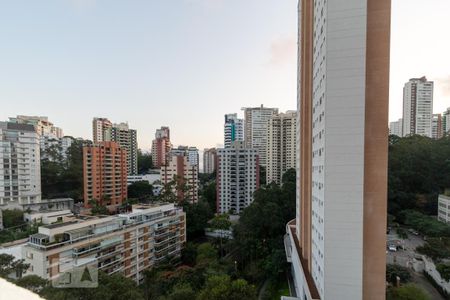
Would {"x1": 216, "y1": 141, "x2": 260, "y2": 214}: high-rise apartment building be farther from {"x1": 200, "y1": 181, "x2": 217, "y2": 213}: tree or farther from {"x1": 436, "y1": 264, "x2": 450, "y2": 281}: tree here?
{"x1": 436, "y1": 264, "x2": 450, "y2": 281}: tree

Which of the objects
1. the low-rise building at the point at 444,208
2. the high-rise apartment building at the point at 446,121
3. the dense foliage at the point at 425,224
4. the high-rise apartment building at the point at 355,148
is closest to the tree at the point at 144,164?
the dense foliage at the point at 425,224

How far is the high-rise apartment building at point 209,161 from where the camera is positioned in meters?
54.1

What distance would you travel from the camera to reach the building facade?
1041 centimetres

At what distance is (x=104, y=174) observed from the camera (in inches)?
1133

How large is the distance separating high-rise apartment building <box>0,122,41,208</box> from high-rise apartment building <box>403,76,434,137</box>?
50.5 meters

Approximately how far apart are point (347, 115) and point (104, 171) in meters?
28.1

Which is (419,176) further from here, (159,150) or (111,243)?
(159,150)

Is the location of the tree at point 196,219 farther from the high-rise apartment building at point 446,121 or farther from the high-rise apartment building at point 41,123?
Result: the high-rise apartment building at point 446,121

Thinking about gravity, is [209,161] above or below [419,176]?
below

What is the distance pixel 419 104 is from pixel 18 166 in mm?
53455

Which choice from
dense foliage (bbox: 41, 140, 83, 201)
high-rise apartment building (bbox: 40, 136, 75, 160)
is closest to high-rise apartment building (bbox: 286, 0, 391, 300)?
dense foliage (bbox: 41, 140, 83, 201)

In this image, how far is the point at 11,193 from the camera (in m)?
25.3

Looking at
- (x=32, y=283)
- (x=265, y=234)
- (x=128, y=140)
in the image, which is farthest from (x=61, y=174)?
(x=265, y=234)

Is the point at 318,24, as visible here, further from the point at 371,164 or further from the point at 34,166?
the point at 34,166
